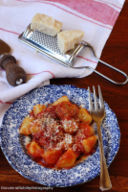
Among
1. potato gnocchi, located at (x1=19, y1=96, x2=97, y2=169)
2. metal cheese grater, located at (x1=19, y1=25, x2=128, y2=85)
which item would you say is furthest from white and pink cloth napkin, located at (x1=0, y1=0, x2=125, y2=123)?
potato gnocchi, located at (x1=19, y1=96, x2=97, y2=169)

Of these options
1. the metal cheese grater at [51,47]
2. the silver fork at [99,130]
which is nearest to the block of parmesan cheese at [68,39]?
the metal cheese grater at [51,47]

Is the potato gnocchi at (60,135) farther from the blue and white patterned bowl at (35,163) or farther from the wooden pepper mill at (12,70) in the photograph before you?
the wooden pepper mill at (12,70)

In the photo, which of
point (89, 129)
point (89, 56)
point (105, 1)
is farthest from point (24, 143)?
point (105, 1)

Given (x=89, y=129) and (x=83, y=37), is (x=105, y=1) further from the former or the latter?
(x=89, y=129)

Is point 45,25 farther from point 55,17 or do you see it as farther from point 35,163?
point 35,163

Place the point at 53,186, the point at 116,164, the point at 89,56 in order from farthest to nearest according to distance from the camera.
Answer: the point at 89,56 < the point at 116,164 < the point at 53,186

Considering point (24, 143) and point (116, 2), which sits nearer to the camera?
point (24, 143)

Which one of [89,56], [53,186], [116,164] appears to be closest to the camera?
[53,186]
